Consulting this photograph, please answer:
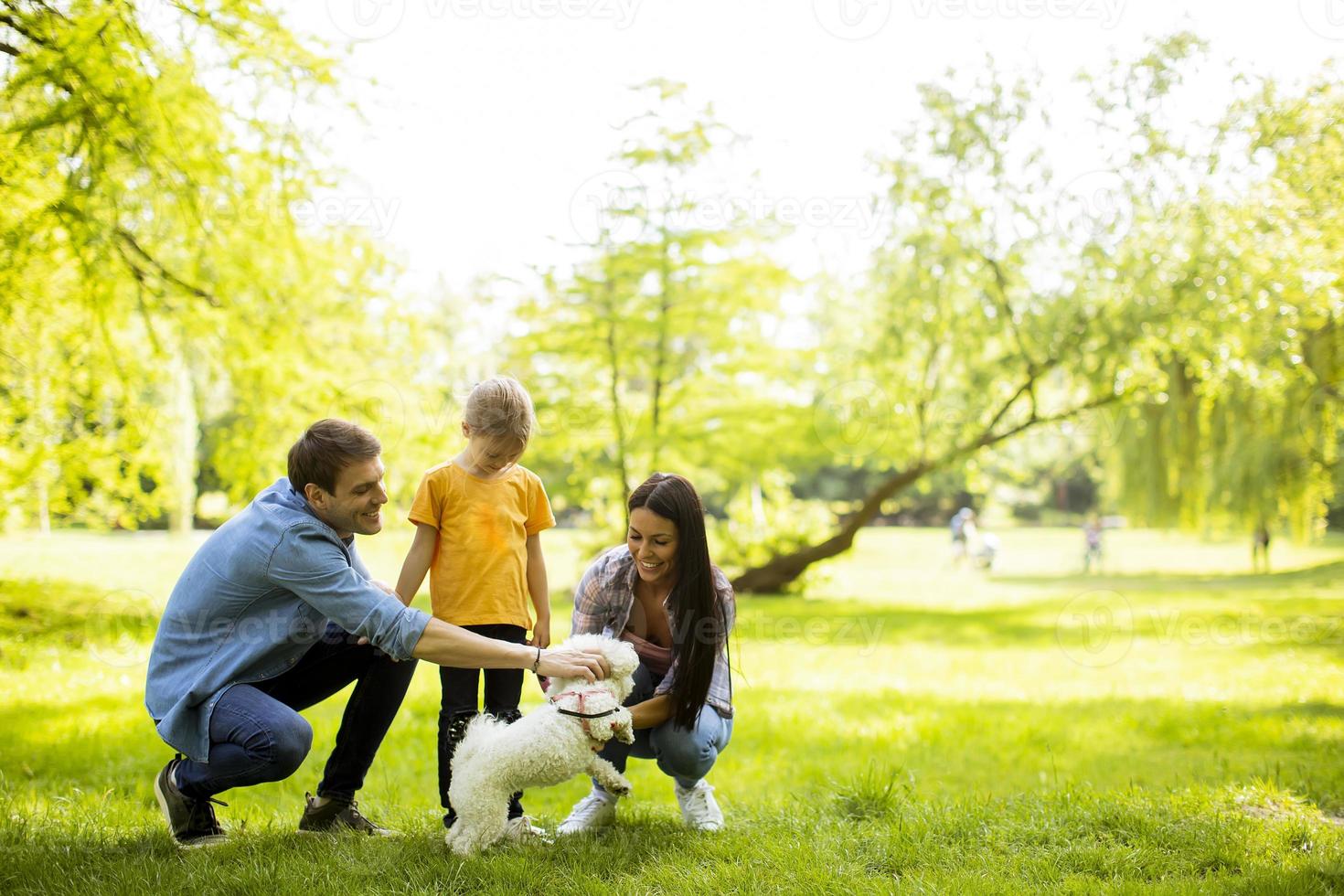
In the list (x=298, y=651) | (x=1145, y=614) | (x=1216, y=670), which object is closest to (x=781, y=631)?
A: (x=1216, y=670)

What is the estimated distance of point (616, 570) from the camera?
383cm

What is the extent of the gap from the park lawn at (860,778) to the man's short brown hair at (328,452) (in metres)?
1.28

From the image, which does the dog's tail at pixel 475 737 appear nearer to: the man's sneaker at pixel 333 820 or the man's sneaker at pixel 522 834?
the man's sneaker at pixel 522 834

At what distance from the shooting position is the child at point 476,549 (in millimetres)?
3562

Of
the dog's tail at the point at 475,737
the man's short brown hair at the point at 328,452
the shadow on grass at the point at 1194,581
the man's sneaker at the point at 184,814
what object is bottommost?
the shadow on grass at the point at 1194,581

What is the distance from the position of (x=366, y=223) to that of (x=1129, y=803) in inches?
346

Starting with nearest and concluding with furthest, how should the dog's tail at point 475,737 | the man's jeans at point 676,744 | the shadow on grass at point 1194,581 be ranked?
the dog's tail at point 475,737, the man's jeans at point 676,744, the shadow on grass at point 1194,581

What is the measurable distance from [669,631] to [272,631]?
4.99ft

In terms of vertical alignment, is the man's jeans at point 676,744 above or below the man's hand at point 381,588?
below

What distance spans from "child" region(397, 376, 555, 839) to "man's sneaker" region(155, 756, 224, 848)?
0.82 metres

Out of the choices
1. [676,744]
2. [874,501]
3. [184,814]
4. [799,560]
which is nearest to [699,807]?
[676,744]

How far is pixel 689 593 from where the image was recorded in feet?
11.9

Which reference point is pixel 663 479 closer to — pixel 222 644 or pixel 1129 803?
pixel 222 644

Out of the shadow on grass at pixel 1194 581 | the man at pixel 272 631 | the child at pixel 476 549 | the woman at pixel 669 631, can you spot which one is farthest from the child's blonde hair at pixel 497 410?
the shadow on grass at pixel 1194 581
